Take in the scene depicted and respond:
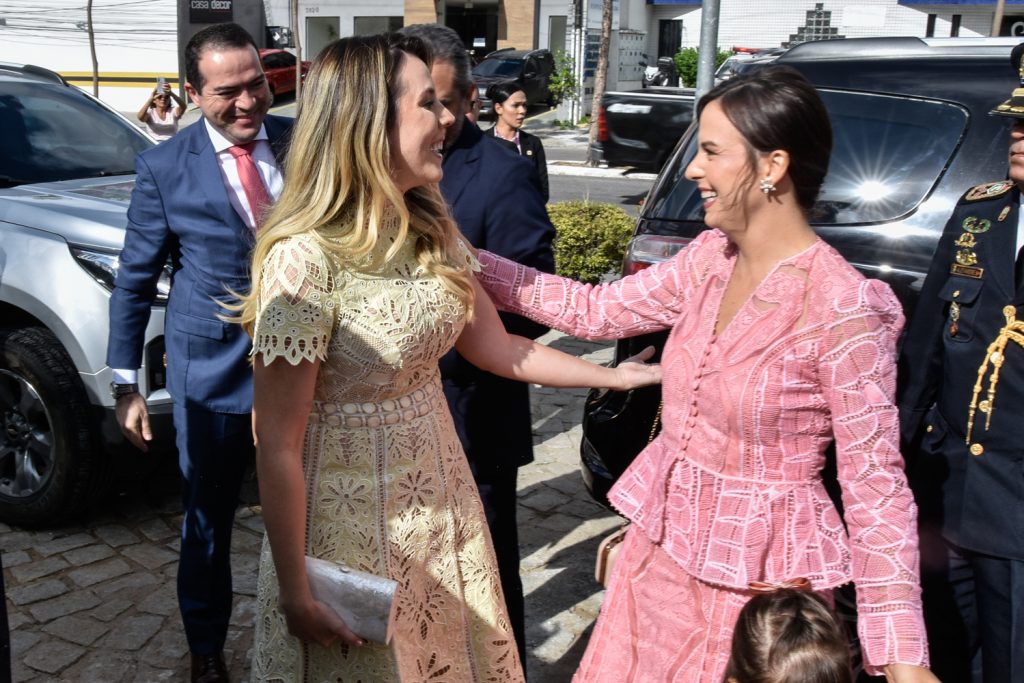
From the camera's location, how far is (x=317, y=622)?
6.57ft

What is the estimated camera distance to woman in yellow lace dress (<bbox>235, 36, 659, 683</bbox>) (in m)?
1.99

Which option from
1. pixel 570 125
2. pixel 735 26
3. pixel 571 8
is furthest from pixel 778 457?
pixel 735 26

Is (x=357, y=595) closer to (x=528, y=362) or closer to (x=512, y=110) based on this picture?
(x=528, y=362)

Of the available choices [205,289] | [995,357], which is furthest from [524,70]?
[995,357]

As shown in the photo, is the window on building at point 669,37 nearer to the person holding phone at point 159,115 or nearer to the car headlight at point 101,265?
the person holding phone at point 159,115

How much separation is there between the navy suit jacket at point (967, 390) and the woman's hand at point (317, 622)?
4.80 feet

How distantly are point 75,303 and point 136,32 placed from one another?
34167 mm

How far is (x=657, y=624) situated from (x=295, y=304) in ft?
3.30

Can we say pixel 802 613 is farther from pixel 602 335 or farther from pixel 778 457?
pixel 602 335

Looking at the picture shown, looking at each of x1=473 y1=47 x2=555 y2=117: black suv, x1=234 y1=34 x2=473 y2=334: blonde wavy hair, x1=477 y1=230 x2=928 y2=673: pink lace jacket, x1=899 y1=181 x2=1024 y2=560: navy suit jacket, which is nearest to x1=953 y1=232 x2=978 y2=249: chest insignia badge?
x1=899 y1=181 x2=1024 y2=560: navy suit jacket

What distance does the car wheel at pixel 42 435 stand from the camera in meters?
4.18

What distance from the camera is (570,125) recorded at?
91.6 ft

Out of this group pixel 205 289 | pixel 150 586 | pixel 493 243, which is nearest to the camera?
pixel 493 243

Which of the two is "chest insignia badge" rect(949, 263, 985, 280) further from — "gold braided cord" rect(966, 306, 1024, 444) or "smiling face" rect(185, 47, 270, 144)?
"smiling face" rect(185, 47, 270, 144)
